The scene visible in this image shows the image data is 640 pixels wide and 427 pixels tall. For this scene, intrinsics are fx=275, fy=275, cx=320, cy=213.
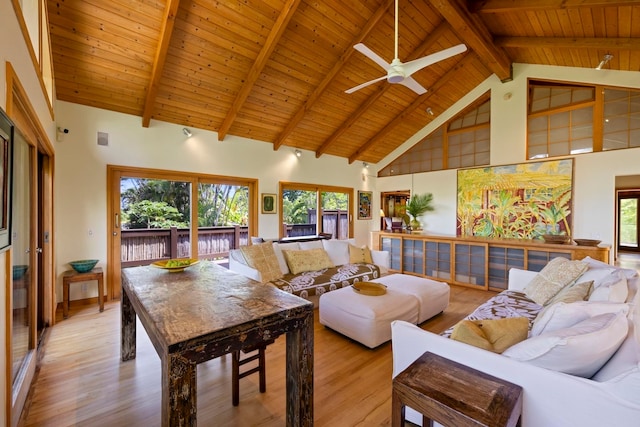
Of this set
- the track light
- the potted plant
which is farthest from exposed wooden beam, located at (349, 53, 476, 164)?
the track light

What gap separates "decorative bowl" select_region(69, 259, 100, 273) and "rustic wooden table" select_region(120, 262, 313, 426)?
220 centimetres

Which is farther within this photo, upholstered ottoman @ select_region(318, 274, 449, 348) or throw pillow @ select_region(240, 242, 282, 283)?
throw pillow @ select_region(240, 242, 282, 283)

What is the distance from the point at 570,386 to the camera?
3.81 ft

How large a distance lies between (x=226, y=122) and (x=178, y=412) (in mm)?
4522

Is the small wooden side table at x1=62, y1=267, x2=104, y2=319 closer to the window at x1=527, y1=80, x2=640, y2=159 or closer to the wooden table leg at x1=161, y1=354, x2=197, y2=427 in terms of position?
the wooden table leg at x1=161, y1=354, x2=197, y2=427

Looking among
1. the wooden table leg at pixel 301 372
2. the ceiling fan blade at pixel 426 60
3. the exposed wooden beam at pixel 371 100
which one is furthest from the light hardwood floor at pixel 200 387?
the exposed wooden beam at pixel 371 100

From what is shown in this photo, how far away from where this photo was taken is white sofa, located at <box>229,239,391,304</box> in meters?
3.54

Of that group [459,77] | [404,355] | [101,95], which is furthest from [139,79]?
[459,77]

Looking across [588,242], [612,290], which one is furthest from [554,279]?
[588,242]

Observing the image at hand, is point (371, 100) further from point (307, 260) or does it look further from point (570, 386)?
point (570, 386)

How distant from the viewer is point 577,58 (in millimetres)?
4441

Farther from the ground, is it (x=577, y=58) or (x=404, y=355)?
(x=577, y=58)

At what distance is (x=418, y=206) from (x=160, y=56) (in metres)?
5.58

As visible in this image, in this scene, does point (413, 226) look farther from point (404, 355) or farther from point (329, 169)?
point (404, 355)
